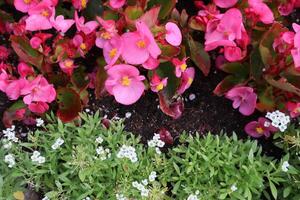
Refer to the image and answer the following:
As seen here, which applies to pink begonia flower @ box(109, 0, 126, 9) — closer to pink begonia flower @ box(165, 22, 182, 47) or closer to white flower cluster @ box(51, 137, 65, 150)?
pink begonia flower @ box(165, 22, 182, 47)

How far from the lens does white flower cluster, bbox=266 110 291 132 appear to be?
6.54ft

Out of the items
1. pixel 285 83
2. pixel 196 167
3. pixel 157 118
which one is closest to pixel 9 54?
pixel 157 118

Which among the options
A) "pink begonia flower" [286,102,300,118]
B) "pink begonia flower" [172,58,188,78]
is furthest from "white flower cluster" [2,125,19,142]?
"pink begonia flower" [286,102,300,118]

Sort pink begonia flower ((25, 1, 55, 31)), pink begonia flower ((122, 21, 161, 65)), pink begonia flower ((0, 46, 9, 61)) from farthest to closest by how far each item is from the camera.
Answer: pink begonia flower ((0, 46, 9, 61))
pink begonia flower ((25, 1, 55, 31))
pink begonia flower ((122, 21, 161, 65))

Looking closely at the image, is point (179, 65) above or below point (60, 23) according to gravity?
below

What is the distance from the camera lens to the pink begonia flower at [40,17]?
2.03 metres


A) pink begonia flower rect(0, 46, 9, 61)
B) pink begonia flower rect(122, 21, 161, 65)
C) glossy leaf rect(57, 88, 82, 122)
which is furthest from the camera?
pink begonia flower rect(0, 46, 9, 61)

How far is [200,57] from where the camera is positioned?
221 cm

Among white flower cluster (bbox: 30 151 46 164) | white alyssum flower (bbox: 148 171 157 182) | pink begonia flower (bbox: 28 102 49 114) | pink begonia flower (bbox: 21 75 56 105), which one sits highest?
pink begonia flower (bbox: 21 75 56 105)

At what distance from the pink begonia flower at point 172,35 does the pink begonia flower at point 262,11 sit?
0.93ft

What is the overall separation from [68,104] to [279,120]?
0.75m

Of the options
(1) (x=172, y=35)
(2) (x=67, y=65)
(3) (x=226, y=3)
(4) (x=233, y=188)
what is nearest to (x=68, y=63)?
(2) (x=67, y=65)

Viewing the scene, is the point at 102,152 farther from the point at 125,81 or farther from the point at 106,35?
the point at 106,35

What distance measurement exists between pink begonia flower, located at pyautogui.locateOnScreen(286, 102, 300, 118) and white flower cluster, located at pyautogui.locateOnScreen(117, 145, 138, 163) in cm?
59
